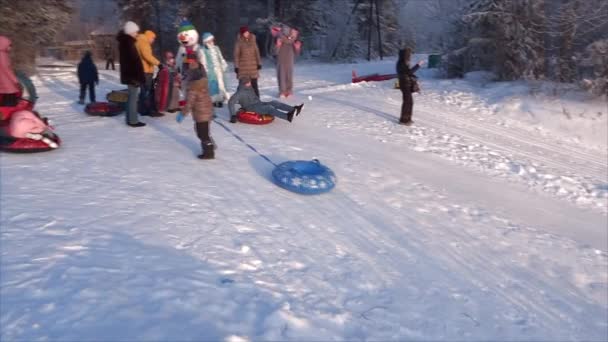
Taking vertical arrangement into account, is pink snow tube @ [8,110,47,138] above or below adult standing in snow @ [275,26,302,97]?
below

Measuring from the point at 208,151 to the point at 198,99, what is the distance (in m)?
0.89

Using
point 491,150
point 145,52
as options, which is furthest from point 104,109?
point 491,150

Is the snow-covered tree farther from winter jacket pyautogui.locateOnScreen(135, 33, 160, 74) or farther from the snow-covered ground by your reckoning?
winter jacket pyautogui.locateOnScreen(135, 33, 160, 74)

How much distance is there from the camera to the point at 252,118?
32.3ft

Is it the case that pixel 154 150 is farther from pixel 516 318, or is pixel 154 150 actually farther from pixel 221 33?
pixel 221 33

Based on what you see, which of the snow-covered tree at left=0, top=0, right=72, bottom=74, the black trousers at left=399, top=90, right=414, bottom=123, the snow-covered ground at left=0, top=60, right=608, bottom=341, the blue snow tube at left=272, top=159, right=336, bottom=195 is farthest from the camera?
the snow-covered tree at left=0, top=0, right=72, bottom=74

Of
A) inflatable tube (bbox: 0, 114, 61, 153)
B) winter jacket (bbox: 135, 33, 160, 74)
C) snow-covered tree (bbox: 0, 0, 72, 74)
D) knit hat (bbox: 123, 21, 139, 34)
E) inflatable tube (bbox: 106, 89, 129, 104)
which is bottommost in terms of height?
inflatable tube (bbox: 0, 114, 61, 153)

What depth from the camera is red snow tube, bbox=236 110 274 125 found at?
984 centimetres

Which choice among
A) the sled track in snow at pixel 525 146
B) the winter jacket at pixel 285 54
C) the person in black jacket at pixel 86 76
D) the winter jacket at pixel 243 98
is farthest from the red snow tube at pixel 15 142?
the sled track in snow at pixel 525 146

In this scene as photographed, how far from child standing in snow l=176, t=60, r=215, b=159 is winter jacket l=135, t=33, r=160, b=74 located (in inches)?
104

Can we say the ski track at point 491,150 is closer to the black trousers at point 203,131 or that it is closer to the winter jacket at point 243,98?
the winter jacket at point 243,98

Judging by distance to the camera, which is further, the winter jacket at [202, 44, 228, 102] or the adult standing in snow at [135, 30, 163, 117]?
the winter jacket at [202, 44, 228, 102]

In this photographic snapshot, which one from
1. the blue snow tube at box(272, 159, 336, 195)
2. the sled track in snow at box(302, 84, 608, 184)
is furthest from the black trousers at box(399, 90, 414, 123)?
the blue snow tube at box(272, 159, 336, 195)

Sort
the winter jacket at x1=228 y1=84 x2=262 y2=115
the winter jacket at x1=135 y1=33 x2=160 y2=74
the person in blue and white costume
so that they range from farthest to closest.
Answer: the person in blue and white costume, the winter jacket at x1=228 y1=84 x2=262 y2=115, the winter jacket at x1=135 y1=33 x2=160 y2=74
